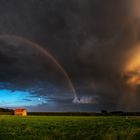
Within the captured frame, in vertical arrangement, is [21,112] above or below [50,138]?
above

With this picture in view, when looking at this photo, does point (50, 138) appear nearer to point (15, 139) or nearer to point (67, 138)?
point (67, 138)

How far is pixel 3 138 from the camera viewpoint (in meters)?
25.1

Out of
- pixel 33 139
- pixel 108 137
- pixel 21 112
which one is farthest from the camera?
pixel 21 112

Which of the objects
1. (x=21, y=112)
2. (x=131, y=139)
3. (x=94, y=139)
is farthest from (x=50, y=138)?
(x=21, y=112)

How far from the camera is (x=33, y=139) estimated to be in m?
24.1

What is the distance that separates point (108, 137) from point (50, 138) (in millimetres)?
3904

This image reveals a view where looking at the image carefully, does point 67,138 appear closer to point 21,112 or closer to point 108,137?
point 108,137

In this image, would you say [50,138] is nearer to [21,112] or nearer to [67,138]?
[67,138]

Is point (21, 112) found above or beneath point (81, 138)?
above

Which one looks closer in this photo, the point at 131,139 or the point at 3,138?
the point at 131,139

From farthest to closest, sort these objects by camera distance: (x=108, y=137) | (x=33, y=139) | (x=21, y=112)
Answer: (x=21, y=112)
(x=33, y=139)
(x=108, y=137)

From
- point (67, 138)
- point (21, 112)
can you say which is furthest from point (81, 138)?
point (21, 112)

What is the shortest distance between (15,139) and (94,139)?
19.1 ft

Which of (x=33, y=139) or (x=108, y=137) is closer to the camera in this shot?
(x=108, y=137)
